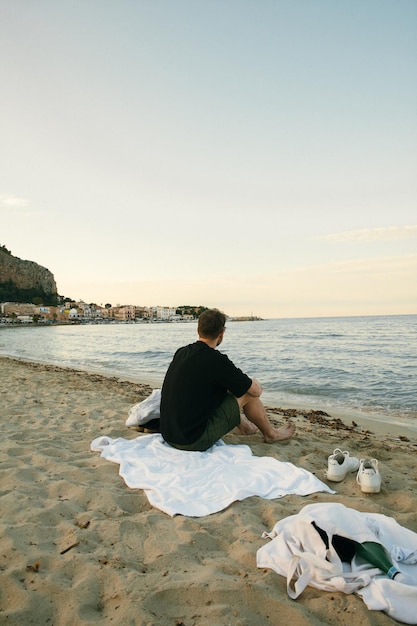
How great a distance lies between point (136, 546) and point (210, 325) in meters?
2.20

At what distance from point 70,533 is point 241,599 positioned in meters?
1.19

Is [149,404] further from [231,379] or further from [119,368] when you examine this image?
[119,368]

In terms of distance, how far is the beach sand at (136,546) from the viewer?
6.06 ft

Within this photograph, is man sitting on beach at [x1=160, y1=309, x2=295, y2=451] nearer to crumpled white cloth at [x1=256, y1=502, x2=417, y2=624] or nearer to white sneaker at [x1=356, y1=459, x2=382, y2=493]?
white sneaker at [x1=356, y1=459, x2=382, y2=493]

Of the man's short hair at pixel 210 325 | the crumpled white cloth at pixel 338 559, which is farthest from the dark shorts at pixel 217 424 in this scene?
the crumpled white cloth at pixel 338 559

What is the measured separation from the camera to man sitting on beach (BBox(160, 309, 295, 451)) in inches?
155

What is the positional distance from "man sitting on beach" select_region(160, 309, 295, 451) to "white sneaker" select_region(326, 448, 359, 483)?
3.23ft

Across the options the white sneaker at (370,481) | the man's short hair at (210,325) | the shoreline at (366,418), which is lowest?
the shoreline at (366,418)

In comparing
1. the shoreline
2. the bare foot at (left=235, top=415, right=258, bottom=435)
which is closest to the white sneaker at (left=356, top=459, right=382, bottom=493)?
the bare foot at (left=235, top=415, right=258, bottom=435)

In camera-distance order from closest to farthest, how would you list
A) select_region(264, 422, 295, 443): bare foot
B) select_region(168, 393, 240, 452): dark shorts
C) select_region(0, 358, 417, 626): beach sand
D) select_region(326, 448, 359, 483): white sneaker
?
select_region(0, 358, 417, 626): beach sand, select_region(326, 448, 359, 483): white sneaker, select_region(168, 393, 240, 452): dark shorts, select_region(264, 422, 295, 443): bare foot

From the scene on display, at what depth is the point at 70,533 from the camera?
2.53 m

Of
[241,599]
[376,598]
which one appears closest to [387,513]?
[376,598]

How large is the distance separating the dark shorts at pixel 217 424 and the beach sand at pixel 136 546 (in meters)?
0.61

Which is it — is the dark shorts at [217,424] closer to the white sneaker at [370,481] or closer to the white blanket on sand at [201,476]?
the white blanket on sand at [201,476]
